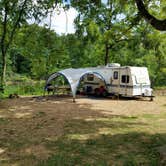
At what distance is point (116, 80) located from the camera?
61.3ft

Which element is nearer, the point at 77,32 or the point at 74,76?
the point at 74,76

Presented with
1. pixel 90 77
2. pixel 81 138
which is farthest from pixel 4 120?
Result: pixel 90 77

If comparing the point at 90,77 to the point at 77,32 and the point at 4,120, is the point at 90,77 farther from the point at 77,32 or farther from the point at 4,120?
the point at 4,120

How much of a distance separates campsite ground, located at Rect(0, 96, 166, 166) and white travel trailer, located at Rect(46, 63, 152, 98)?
5731 millimetres

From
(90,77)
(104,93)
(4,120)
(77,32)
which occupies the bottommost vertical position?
(4,120)

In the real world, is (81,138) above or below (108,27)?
below

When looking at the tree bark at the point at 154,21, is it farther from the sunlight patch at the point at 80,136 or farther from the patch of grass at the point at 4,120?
the patch of grass at the point at 4,120

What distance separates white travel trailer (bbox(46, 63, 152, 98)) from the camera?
57.6ft

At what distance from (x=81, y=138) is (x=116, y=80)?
1140 cm

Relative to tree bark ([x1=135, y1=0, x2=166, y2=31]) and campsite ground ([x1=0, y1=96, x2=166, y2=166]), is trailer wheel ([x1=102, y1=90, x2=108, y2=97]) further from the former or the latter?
tree bark ([x1=135, y1=0, x2=166, y2=31])

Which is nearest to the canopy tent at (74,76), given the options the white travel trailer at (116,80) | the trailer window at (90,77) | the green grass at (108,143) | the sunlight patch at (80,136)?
the white travel trailer at (116,80)

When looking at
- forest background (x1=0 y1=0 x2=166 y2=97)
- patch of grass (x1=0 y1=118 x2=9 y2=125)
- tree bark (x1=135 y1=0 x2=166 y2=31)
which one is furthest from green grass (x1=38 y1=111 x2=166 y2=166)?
forest background (x1=0 y1=0 x2=166 y2=97)

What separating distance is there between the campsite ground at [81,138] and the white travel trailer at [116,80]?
5.73 m

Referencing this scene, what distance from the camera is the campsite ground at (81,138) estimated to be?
587 cm
